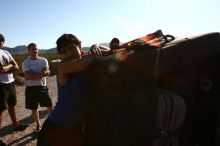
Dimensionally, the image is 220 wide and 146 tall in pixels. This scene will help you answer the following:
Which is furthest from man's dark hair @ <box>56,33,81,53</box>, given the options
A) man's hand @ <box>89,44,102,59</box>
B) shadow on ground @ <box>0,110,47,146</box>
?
shadow on ground @ <box>0,110,47,146</box>

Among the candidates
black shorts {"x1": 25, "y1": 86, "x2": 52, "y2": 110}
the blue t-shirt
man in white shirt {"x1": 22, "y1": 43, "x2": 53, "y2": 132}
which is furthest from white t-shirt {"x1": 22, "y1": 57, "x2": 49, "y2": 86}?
the blue t-shirt

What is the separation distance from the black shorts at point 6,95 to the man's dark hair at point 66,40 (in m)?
3.90

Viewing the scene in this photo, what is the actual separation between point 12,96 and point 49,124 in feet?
13.1

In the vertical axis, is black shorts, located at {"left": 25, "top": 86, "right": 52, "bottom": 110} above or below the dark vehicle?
below

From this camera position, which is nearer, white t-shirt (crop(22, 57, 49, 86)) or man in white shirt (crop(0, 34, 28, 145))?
man in white shirt (crop(0, 34, 28, 145))

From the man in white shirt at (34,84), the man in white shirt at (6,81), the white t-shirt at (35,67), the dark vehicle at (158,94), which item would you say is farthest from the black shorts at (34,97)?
the dark vehicle at (158,94)

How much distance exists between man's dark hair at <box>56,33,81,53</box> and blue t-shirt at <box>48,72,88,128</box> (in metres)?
0.28

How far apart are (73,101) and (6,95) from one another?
4.09m

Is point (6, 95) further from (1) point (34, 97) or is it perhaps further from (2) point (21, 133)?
(2) point (21, 133)

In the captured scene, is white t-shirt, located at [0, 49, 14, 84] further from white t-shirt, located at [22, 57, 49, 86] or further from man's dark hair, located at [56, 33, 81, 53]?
man's dark hair, located at [56, 33, 81, 53]

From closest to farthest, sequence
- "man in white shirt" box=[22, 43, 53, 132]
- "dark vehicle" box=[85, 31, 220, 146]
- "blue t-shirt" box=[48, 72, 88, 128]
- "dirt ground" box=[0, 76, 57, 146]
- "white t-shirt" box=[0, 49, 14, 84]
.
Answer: "dark vehicle" box=[85, 31, 220, 146] < "blue t-shirt" box=[48, 72, 88, 128] < "dirt ground" box=[0, 76, 57, 146] < "white t-shirt" box=[0, 49, 14, 84] < "man in white shirt" box=[22, 43, 53, 132]

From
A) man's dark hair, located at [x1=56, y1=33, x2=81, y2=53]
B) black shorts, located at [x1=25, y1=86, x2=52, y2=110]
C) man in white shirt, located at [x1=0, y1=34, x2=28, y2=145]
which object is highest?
man's dark hair, located at [x1=56, y1=33, x2=81, y2=53]

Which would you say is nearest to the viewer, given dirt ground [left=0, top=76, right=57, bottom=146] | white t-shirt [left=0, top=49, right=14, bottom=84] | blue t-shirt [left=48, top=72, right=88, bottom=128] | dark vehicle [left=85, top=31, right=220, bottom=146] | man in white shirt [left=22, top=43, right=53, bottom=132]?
dark vehicle [left=85, top=31, right=220, bottom=146]

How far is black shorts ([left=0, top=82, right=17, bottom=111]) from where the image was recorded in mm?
6615
